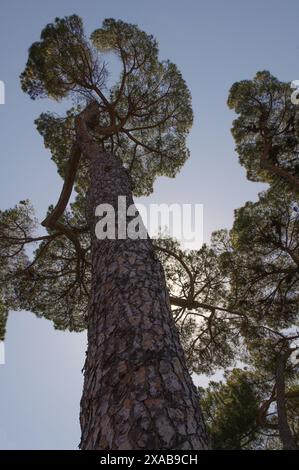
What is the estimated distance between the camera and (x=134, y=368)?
2182 millimetres

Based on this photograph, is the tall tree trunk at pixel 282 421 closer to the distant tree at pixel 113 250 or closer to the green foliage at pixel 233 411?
the green foliage at pixel 233 411

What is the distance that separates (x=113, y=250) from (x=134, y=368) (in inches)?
61.9

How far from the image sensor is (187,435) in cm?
181

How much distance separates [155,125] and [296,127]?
444cm

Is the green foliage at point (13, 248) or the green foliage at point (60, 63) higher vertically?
the green foliage at point (60, 63)

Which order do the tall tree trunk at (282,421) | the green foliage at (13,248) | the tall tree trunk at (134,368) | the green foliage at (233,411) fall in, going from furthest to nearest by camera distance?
the green foliage at (233,411)
the green foliage at (13,248)
the tall tree trunk at (282,421)
the tall tree trunk at (134,368)

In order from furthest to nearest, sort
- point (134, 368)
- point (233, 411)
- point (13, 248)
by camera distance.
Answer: point (233, 411), point (13, 248), point (134, 368)

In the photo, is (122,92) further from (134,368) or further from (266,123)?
(134,368)

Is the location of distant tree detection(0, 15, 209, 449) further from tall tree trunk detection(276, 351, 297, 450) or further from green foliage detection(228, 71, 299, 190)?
tall tree trunk detection(276, 351, 297, 450)

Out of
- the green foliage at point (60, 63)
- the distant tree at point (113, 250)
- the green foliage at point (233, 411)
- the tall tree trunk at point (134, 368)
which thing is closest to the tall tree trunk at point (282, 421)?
the green foliage at point (233, 411)

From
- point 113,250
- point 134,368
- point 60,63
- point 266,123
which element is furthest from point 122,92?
point 134,368

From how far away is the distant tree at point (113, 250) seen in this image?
1998mm

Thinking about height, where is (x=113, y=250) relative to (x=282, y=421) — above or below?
above

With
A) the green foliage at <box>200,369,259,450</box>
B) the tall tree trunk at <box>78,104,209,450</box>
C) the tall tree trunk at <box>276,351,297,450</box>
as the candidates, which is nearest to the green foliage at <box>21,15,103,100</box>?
the tall tree trunk at <box>78,104,209,450</box>
